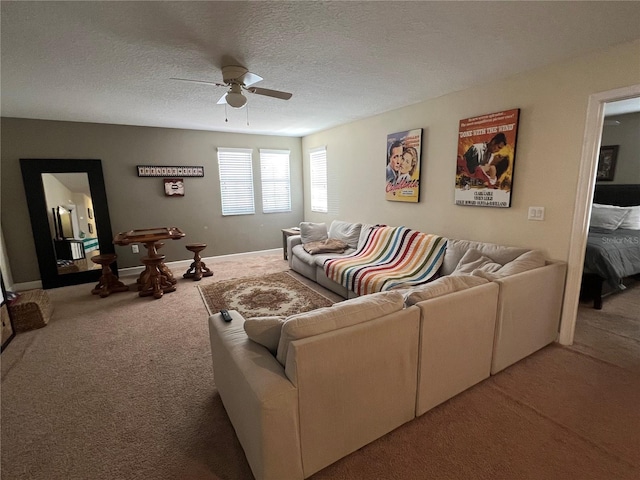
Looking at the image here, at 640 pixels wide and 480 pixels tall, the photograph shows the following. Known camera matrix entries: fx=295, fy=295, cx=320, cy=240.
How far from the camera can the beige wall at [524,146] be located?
91.2 inches

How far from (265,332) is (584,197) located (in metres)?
2.67

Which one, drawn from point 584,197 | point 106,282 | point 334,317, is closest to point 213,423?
point 334,317

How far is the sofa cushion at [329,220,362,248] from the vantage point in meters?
4.68

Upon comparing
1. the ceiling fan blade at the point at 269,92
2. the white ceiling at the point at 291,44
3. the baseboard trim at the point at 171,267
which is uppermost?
the white ceiling at the point at 291,44

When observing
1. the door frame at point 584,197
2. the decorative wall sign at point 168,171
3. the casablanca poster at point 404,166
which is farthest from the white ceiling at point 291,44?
the decorative wall sign at point 168,171

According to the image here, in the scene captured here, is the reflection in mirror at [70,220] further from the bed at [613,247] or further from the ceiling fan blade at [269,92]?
the bed at [613,247]

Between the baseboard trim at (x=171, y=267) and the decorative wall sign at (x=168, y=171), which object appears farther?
the decorative wall sign at (x=168, y=171)

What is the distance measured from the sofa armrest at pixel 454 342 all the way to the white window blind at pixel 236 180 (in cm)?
475

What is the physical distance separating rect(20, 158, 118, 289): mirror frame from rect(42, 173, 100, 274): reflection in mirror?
0.05m

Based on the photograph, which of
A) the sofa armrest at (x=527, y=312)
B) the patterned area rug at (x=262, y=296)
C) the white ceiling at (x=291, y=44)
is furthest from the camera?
the patterned area rug at (x=262, y=296)

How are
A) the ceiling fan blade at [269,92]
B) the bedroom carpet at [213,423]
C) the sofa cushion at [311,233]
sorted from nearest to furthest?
1. the bedroom carpet at [213,423]
2. the ceiling fan blade at [269,92]
3. the sofa cushion at [311,233]

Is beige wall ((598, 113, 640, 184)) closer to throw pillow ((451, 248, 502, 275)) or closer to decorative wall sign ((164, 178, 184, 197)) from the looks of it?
throw pillow ((451, 248, 502, 275))

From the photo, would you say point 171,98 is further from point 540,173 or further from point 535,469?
point 535,469

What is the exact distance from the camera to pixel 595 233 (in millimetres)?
4191
